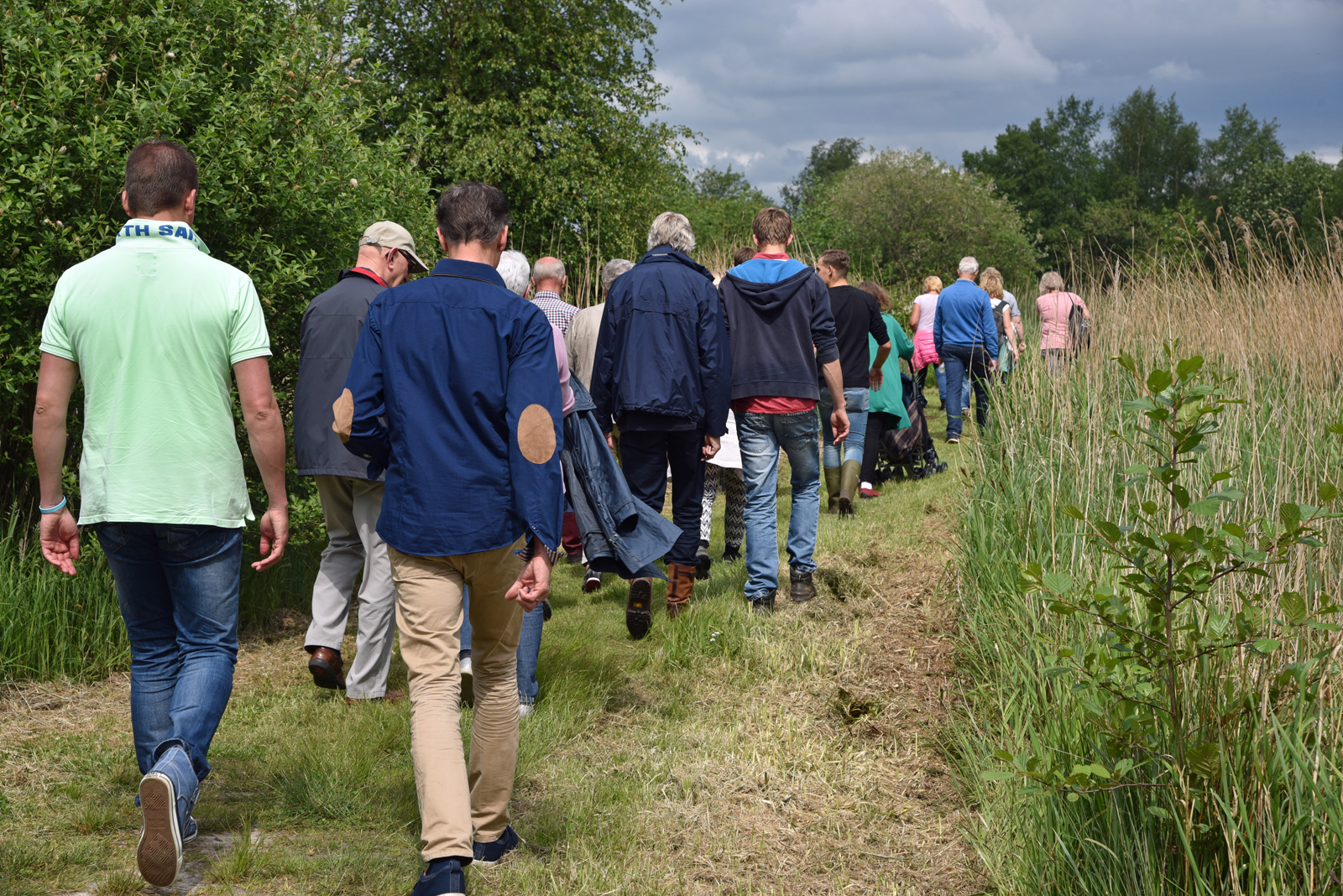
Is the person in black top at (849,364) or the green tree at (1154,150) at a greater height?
the green tree at (1154,150)

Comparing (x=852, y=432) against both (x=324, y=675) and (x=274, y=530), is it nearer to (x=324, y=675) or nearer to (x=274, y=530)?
(x=324, y=675)

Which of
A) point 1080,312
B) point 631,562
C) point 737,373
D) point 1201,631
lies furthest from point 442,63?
point 1201,631

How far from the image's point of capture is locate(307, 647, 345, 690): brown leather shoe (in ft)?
15.4

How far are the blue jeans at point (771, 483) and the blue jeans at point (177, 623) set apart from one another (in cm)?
311

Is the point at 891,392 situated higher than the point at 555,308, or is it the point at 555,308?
the point at 555,308

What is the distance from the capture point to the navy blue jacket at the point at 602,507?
4.18m

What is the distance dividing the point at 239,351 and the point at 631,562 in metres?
1.65

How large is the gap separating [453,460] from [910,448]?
7831 millimetres

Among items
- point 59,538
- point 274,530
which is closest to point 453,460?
point 274,530

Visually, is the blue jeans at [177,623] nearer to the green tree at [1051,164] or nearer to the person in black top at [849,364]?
the person in black top at [849,364]

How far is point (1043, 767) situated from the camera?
7.86 ft

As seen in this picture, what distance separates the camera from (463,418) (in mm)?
2961

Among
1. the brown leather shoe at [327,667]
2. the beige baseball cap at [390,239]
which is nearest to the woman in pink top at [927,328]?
the beige baseball cap at [390,239]

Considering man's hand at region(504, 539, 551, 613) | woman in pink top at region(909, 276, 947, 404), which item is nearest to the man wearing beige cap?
man's hand at region(504, 539, 551, 613)
